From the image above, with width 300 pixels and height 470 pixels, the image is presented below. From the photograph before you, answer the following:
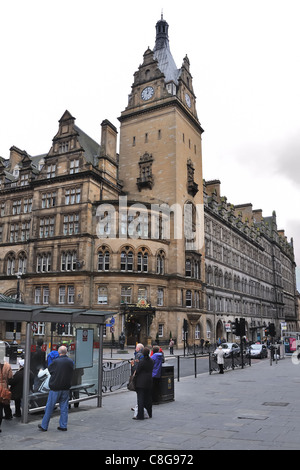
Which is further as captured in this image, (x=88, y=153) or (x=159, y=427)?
(x=88, y=153)

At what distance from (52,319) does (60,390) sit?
2.30 metres

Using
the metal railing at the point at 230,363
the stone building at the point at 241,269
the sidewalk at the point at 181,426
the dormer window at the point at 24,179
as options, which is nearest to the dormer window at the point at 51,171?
the dormer window at the point at 24,179

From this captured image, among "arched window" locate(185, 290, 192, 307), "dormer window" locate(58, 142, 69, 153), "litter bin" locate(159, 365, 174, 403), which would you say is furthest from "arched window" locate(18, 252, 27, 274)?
"litter bin" locate(159, 365, 174, 403)

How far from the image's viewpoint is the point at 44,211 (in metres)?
45.9

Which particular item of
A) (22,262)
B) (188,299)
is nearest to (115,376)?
(188,299)

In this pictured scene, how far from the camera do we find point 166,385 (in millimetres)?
13422

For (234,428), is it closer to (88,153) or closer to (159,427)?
(159,427)

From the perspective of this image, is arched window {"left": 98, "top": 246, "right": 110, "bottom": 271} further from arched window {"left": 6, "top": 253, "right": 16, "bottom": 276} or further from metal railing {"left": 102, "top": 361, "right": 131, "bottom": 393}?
metal railing {"left": 102, "top": 361, "right": 131, "bottom": 393}

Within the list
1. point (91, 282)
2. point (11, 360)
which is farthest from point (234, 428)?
point (91, 282)

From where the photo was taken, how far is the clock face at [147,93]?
51.1 m

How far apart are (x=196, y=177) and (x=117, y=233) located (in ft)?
52.4

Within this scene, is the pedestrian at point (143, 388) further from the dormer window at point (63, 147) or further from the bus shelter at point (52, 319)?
the dormer window at point (63, 147)

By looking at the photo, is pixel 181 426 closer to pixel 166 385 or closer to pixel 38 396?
pixel 166 385

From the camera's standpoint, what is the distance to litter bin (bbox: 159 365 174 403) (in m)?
13.2
